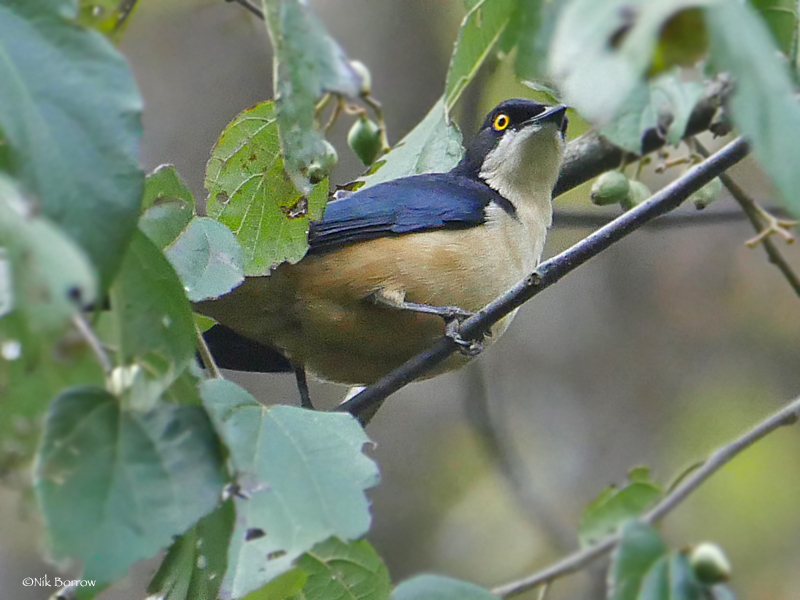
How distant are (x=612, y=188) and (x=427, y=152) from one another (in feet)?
2.46

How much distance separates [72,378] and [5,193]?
0.47m

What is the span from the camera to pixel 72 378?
61.0 inches

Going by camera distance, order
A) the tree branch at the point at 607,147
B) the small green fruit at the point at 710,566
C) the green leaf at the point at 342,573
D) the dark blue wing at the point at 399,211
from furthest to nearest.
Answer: the dark blue wing at the point at 399,211 < the tree branch at the point at 607,147 < the green leaf at the point at 342,573 < the small green fruit at the point at 710,566

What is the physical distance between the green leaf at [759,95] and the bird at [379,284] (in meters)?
2.50

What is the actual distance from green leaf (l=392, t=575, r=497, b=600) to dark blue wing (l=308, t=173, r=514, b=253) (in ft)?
6.67

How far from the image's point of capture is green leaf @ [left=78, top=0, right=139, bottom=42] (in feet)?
5.45

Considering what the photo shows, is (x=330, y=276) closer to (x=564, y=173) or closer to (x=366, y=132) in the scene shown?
(x=366, y=132)

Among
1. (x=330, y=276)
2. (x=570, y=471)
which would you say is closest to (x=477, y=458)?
(x=570, y=471)

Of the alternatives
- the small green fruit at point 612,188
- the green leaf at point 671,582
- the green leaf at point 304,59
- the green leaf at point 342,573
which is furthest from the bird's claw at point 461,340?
the green leaf at point 304,59

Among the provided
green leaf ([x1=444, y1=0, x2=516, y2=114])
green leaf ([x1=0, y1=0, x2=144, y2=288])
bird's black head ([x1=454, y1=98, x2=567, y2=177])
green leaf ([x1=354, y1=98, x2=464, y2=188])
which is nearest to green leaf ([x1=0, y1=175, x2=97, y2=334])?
green leaf ([x1=0, y1=0, x2=144, y2=288])

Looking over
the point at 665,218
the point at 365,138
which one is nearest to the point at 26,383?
the point at 365,138

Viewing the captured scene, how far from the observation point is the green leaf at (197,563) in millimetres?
2004

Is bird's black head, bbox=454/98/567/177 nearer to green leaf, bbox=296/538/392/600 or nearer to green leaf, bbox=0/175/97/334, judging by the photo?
green leaf, bbox=296/538/392/600

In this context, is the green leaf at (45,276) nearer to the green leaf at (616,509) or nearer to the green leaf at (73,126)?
the green leaf at (73,126)
